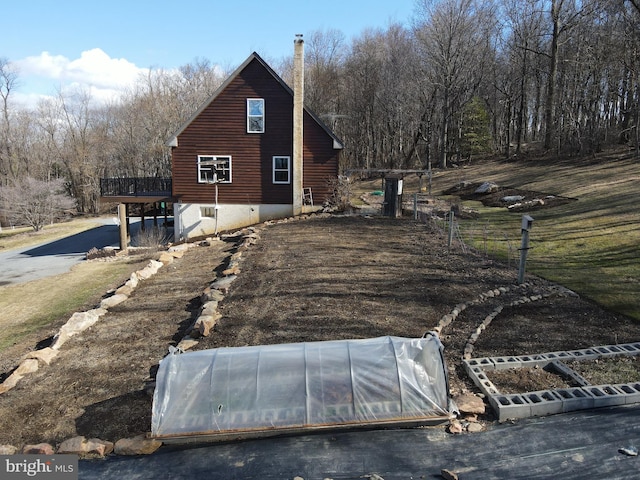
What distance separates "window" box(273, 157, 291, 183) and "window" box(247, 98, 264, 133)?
177 centimetres

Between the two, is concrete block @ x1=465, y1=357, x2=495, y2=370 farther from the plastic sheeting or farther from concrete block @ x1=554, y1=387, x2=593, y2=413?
the plastic sheeting

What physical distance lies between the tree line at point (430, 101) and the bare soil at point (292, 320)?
25890 millimetres

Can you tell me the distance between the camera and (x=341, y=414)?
4992mm

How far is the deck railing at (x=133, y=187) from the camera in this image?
2342 cm

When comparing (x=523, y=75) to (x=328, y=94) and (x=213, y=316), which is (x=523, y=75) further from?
(x=213, y=316)

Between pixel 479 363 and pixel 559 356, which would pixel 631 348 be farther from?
pixel 479 363

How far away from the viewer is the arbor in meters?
37.7

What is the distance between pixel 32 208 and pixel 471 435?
4275 centimetres

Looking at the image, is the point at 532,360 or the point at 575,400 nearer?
the point at 575,400

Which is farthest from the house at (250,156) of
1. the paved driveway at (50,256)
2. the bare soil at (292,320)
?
the bare soil at (292,320)

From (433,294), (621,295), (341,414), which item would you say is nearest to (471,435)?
(341,414)

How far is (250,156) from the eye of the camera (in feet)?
76.2

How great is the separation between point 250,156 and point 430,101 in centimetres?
2618

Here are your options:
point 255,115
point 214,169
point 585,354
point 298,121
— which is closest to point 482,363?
point 585,354
